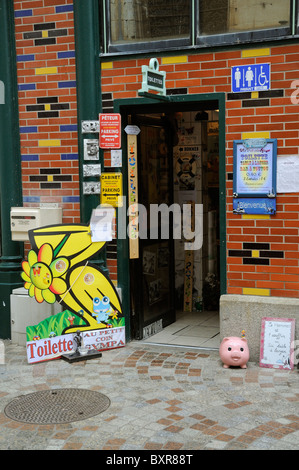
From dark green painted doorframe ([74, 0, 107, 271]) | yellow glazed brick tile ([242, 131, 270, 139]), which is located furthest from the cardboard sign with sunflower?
yellow glazed brick tile ([242, 131, 270, 139])

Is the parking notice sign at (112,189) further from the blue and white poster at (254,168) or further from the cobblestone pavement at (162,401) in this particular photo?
the cobblestone pavement at (162,401)

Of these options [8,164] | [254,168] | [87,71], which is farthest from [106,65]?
[254,168]

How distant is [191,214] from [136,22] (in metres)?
2.92

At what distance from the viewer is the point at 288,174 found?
5.74m

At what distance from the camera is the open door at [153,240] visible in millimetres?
6797

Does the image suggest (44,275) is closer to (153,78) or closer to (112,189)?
(112,189)

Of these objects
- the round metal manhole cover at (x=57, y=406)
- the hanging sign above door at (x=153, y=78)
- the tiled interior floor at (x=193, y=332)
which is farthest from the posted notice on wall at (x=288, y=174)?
the round metal manhole cover at (x=57, y=406)

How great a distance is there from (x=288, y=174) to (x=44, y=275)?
275 centimetres

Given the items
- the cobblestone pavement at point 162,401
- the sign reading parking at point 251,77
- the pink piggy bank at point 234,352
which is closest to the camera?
the cobblestone pavement at point 162,401

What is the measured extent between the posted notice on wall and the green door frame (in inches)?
23.2

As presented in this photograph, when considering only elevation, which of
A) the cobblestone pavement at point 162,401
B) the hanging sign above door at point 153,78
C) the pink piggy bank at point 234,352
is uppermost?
the hanging sign above door at point 153,78

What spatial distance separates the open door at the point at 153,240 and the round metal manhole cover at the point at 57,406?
1.77 m

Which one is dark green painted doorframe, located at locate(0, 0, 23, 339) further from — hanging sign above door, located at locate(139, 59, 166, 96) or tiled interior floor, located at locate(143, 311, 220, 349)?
hanging sign above door, located at locate(139, 59, 166, 96)

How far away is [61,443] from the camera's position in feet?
13.8
